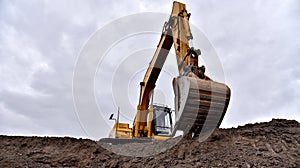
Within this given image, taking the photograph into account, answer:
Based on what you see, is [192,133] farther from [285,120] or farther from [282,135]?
[285,120]

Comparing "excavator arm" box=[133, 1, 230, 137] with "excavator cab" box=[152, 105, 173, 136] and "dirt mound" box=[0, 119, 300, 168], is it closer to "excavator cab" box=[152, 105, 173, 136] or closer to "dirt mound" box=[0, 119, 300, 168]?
"dirt mound" box=[0, 119, 300, 168]

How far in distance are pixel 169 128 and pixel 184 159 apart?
4103 millimetres

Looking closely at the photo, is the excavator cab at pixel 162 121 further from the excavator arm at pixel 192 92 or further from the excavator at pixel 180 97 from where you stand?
the excavator arm at pixel 192 92

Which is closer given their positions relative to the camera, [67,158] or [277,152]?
[277,152]

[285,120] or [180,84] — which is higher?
[180,84]

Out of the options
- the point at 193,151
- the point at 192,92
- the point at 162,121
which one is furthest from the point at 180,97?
the point at 162,121

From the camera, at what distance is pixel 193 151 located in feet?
17.3

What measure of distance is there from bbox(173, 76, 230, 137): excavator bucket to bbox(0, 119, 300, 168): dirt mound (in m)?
0.34

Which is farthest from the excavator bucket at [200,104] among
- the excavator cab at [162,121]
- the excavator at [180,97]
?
the excavator cab at [162,121]

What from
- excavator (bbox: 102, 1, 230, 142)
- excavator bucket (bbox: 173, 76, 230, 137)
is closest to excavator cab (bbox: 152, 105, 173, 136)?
excavator (bbox: 102, 1, 230, 142)

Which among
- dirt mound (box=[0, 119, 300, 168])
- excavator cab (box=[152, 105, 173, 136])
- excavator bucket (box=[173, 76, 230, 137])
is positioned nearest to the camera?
dirt mound (box=[0, 119, 300, 168])

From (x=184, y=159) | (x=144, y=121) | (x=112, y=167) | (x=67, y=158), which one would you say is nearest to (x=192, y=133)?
(x=184, y=159)

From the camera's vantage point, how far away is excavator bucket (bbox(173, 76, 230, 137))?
5.32 meters

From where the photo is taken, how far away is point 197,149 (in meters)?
5.30
